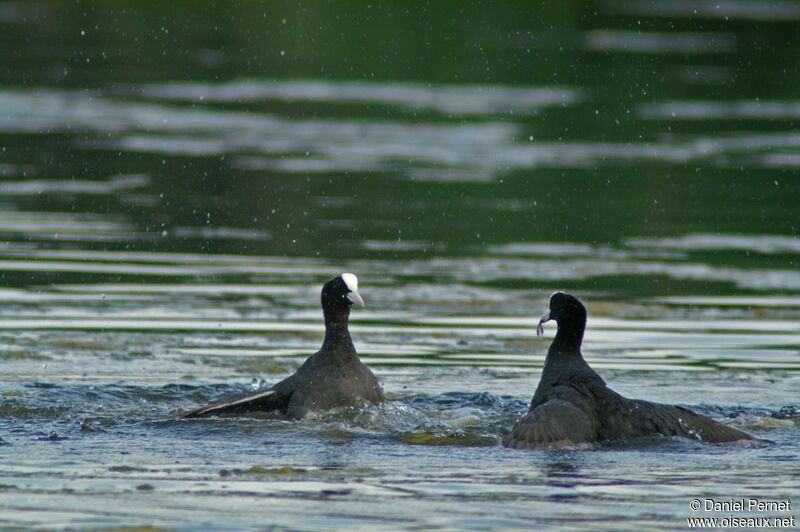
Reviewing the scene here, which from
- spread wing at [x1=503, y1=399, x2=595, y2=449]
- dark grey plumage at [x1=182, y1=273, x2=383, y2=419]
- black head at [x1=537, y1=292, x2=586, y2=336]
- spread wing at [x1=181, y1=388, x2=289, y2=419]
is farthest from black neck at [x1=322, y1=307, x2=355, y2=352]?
spread wing at [x1=503, y1=399, x2=595, y2=449]

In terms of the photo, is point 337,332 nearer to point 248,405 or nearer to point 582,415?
point 248,405

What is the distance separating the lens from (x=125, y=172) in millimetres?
23047

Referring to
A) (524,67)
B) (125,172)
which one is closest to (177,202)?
(125,172)

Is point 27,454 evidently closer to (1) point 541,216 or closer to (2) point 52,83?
(1) point 541,216

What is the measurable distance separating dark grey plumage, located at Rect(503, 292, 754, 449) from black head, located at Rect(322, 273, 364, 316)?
1.62 metres

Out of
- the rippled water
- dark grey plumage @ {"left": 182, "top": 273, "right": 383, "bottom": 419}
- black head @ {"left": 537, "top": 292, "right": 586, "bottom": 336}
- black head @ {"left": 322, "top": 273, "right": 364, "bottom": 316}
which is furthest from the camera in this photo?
black head @ {"left": 322, "top": 273, "right": 364, "bottom": 316}

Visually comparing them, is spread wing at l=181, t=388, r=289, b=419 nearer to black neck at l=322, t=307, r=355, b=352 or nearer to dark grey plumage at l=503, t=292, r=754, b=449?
black neck at l=322, t=307, r=355, b=352

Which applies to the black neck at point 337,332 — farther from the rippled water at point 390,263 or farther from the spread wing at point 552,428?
the spread wing at point 552,428

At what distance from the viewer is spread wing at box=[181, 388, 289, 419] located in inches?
445

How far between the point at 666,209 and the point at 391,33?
19.3 m

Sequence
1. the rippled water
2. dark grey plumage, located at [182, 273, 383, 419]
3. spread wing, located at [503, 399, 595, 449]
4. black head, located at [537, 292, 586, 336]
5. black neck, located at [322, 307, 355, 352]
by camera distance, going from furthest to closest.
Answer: black neck, located at [322, 307, 355, 352] → dark grey plumage, located at [182, 273, 383, 419] → black head, located at [537, 292, 586, 336] → spread wing, located at [503, 399, 595, 449] → the rippled water

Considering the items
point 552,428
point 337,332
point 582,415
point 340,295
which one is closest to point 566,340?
point 582,415

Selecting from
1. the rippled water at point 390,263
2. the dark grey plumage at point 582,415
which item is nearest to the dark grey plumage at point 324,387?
the rippled water at point 390,263

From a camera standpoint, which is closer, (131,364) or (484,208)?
(131,364)
